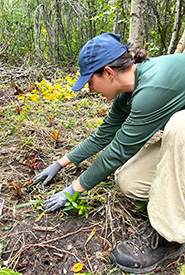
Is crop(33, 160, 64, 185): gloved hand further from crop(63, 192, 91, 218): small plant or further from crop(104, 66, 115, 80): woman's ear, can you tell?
crop(104, 66, 115, 80): woman's ear

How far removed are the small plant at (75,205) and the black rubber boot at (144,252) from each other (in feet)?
1.14

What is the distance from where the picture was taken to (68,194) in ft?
4.90

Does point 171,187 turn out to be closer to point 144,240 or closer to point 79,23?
point 144,240

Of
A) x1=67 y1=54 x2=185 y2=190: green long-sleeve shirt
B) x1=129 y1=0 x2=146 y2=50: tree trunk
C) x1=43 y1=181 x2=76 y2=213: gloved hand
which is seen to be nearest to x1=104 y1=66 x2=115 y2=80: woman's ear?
x1=67 y1=54 x2=185 y2=190: green long-sleeve shirt

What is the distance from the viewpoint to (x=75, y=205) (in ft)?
4.79

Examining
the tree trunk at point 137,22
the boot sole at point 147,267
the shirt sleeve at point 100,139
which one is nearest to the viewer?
the boot sole at point 147,267

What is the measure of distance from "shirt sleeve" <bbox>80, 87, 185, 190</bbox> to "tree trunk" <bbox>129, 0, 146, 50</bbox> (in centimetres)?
233

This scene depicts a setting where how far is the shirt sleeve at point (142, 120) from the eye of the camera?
120 cm

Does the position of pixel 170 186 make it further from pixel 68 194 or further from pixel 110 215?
pixel 68 194

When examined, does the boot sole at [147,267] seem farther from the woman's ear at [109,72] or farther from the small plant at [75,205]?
the woman's ear at [109,72]

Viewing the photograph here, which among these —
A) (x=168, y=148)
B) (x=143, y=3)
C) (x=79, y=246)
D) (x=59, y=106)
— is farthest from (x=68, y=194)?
(x=143, y=3)

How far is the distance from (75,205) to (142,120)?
76 centimetres

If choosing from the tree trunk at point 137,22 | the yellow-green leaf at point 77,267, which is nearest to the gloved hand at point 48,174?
the yellow-green leaf at point 77,267

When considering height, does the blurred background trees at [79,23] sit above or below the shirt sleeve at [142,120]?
above
